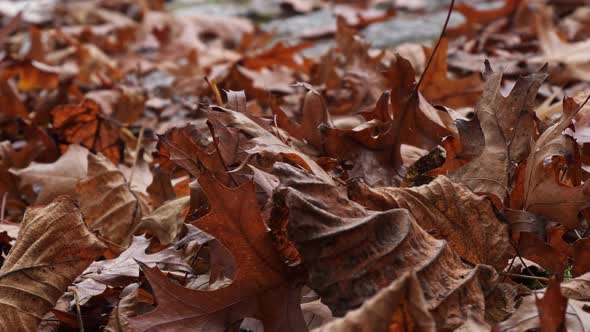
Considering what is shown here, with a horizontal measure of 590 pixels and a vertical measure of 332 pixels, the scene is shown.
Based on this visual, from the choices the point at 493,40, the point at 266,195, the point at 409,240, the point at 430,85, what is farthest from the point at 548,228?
the point at 493,40

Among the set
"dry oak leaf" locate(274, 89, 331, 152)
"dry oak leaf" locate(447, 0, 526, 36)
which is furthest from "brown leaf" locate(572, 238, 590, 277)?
"dry oak leaf" locate(447, 0, 526, 36)

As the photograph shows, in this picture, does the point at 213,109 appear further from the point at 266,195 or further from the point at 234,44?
the point at 234,44

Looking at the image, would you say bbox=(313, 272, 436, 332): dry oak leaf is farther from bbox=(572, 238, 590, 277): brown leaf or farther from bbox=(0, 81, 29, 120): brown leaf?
bbox=(0, 81, 29, 120): brown leaf

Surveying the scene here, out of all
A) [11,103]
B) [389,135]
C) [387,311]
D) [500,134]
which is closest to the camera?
[387,311]

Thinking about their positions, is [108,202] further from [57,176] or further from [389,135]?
[389,135]

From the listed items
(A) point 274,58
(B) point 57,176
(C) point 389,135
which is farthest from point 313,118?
(A) point 274,58

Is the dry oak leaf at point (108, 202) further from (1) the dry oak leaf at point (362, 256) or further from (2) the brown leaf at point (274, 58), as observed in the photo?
(2) the brown leaf at point (274, 58)
